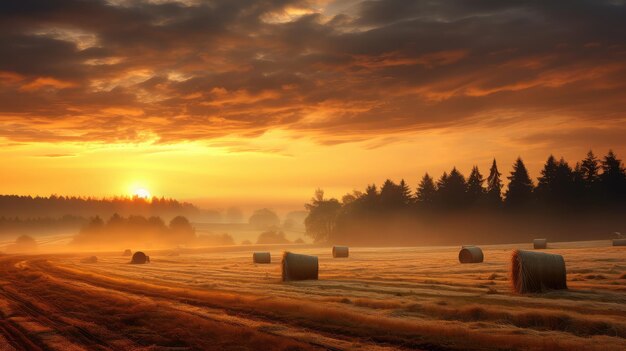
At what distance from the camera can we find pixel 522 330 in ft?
53.4

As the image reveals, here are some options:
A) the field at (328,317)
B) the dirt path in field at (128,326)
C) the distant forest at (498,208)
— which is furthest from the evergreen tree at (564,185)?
the dirt path in field at (128,326)

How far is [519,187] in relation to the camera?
11300 cm

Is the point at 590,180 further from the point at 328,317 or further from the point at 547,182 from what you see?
the point at 328,317

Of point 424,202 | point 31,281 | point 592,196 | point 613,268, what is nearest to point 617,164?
point 592,196

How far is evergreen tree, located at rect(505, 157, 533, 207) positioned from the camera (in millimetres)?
111125

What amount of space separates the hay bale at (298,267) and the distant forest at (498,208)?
76.5 metres

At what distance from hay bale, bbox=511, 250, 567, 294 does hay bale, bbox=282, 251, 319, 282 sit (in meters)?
14.6

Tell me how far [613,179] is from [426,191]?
38195 mm

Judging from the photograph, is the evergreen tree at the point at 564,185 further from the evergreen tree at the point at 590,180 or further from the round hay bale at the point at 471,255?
the round hay bale at the point at 471,255

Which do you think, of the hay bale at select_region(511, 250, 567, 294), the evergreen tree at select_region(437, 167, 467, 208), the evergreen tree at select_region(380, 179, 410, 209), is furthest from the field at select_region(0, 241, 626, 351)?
the evergreen tree at select_region(380, 179, 410, 209)

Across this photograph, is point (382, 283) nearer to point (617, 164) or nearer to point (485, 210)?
point (485, 210)

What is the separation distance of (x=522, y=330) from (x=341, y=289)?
46.6 feet

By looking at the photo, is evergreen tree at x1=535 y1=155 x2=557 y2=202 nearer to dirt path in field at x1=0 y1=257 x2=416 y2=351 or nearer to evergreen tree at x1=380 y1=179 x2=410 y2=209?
evergreen tree at x1=380 y1=179 x2=410 y2=209

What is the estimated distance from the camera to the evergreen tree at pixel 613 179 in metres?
104
